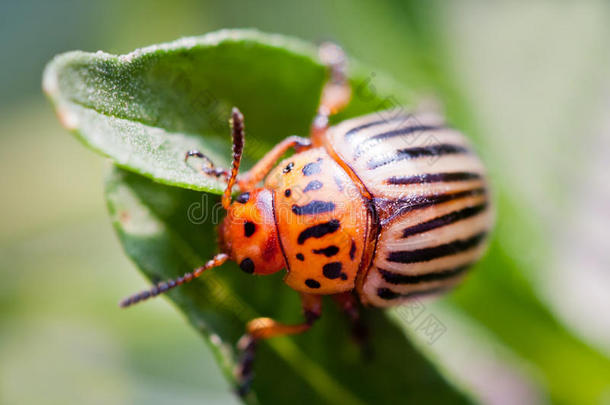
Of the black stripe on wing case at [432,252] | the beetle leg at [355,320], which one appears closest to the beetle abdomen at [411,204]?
the black stripe on wing case at [432,252]

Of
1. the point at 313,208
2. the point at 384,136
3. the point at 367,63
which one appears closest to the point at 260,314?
the point at 313,208

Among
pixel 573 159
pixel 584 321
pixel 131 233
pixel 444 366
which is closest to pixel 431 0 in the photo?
pixel 573 159

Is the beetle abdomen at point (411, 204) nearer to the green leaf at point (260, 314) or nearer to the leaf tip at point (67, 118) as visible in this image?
the green leaf at point (260, 314)

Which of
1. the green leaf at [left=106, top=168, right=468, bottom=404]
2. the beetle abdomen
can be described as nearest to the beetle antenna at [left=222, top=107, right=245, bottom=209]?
the green leaf at [left=106, top=168, right=468, bottom=404]

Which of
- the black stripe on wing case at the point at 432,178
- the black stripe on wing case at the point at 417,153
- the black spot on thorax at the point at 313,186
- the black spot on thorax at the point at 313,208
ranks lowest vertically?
the black spot on thorax at the point at 313,208

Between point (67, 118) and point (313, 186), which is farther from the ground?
point (67, 118)

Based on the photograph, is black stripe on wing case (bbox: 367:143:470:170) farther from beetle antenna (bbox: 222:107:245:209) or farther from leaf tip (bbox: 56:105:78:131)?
leaf tip (bbox: 56:105:78:131)

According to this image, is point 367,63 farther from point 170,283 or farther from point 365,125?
point 170,283

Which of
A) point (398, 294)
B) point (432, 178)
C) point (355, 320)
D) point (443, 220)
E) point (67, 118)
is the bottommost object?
point (355, 320)
